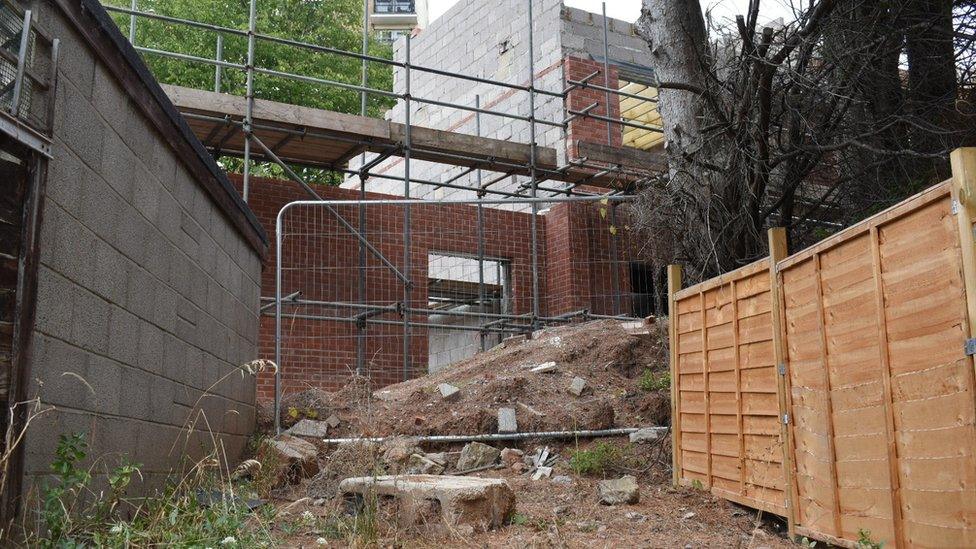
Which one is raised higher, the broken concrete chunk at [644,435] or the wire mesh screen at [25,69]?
the wire mesh screen at [25,69]

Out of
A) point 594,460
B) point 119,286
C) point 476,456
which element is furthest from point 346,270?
point 119,286

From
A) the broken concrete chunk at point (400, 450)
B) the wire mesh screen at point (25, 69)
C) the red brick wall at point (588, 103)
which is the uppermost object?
the red brick wall at point (588, 103)

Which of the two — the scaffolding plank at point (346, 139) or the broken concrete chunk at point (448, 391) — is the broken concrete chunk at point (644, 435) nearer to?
the broken concrete chunk at point (448, 391)

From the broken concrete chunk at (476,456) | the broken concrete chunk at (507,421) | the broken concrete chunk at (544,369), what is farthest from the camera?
the broken concrete chunk at (544,369)

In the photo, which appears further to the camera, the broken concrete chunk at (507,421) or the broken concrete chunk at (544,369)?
the broken concrete chunk at (544,369)

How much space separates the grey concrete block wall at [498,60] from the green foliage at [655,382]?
7779 millimetres

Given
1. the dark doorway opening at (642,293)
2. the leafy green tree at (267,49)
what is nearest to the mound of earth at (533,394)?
the dark doorway opening at (642,293)

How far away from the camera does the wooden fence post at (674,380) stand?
792 centimetres

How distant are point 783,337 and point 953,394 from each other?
2009mm

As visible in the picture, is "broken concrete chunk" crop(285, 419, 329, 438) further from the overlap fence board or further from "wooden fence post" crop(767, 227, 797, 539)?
"wooden fence post" crop(767, 227, 797, 539)

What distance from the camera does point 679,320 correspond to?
323 inches

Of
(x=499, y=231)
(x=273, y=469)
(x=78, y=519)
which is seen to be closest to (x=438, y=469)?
(x=273, y=469)

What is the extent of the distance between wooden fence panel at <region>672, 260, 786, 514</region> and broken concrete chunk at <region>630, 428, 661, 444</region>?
80 cm

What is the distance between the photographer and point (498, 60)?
849 inches
